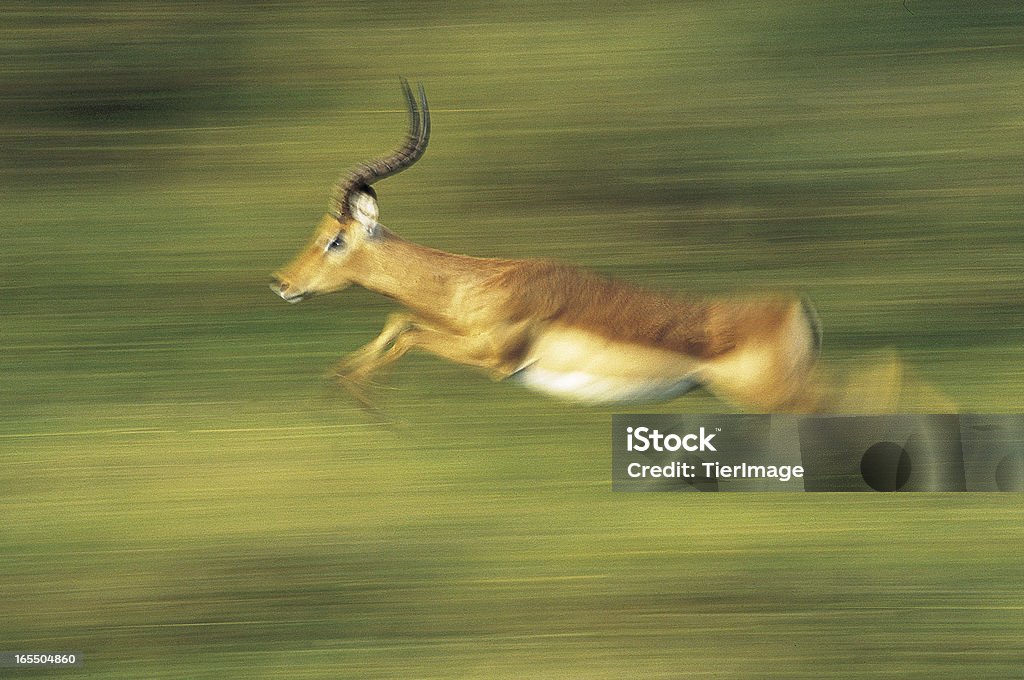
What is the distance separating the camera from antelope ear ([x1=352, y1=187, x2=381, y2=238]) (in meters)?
3.07

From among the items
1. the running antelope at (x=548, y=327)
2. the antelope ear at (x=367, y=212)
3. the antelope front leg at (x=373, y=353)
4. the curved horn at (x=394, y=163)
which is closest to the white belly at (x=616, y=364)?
the running antelope at (x=548, y=327)

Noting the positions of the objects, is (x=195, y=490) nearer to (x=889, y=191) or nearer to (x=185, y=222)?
Result: (x=185, y=222)

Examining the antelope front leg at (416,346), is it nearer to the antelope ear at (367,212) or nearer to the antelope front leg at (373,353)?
the antelope front leg at (373,353)

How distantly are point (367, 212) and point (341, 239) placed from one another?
0.10 meters

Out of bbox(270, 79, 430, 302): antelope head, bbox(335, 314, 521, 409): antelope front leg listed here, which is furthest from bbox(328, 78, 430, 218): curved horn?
bbox(335, 314, 521, 409): antelope front leg

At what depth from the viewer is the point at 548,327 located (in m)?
3.02

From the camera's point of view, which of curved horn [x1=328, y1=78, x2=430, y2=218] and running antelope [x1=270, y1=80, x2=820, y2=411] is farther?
curved horn [x1=328, y1=78, x2=430, y2=218]

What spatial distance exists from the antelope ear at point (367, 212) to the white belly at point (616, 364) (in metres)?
0.50

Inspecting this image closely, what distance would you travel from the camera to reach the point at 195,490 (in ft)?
10.4

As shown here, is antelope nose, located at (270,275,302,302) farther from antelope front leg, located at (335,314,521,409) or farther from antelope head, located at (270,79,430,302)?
antelope front leg, located at (335,314,521,409)

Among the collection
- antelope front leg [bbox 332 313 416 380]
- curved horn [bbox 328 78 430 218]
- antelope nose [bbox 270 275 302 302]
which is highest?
curved horn [bbox 328 78 430 218]

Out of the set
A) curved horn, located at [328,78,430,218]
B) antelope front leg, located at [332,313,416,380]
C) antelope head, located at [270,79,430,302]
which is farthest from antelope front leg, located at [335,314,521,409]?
curved horn, located at [328,78,430,218]

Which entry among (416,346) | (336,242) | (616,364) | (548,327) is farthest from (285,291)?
(616,364)

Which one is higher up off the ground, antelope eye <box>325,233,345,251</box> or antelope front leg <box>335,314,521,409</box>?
antelope eye <box>325,233,345,251</box>
